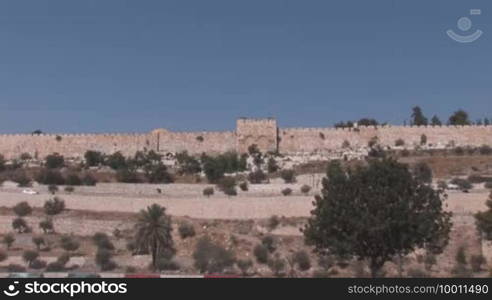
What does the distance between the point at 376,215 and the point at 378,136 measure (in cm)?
3280

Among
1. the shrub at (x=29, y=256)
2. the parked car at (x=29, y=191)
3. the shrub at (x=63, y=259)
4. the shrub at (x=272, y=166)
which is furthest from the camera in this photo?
the shrub at (x=272, y=166)

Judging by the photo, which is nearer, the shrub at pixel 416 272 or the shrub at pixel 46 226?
the shrub at pixel 416 272

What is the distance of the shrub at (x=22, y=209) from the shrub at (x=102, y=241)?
3899mm

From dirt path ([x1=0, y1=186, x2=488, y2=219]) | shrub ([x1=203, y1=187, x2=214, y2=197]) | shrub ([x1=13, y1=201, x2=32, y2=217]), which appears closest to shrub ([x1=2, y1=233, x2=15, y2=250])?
shrub ([x1=13, y1=201, x2=32, y2=217])

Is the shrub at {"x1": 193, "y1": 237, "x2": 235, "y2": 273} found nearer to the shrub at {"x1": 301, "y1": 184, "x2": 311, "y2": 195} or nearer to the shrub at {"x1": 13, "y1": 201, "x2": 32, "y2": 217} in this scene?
the shrub at {"x1": 301, "y1": 184, "x2": 311, "y2": 195}

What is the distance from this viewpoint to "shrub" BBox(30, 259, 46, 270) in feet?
85.9

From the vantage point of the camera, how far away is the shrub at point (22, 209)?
33406 mm

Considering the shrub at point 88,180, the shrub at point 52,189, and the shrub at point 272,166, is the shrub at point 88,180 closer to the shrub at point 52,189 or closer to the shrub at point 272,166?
the shrub at point 52,189

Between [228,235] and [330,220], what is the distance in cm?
1203

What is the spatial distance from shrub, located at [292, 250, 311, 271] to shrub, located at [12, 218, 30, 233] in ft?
38.6

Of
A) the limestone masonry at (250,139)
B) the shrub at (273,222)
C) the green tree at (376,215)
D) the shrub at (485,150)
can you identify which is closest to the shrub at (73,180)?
the limestone masonry at (250,139)

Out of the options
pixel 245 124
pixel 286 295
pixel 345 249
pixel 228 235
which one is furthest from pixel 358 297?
pixel 245 124

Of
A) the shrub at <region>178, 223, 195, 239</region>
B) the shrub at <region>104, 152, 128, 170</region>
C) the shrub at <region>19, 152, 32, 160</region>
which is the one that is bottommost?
the shrub at <region>178, 223, 195, 239</region>

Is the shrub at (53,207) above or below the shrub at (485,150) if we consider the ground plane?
below
